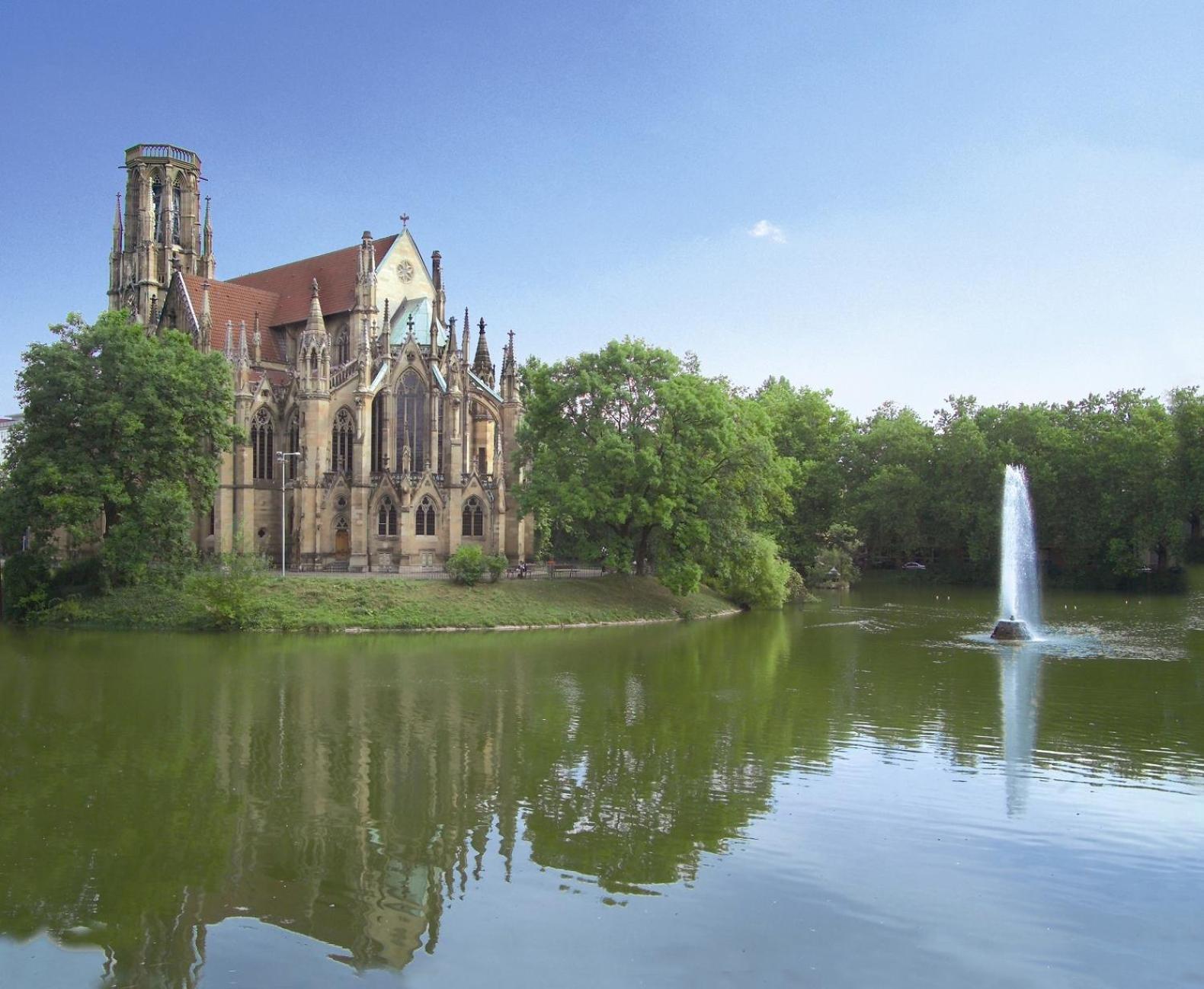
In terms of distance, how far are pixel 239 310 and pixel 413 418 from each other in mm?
14285

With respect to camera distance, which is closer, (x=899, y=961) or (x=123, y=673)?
(x=899, y=961)

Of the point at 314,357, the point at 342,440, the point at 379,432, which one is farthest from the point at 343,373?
the point at 379,432

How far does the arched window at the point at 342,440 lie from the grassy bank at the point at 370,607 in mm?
10339

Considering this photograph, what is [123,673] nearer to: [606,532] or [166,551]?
[166,551]

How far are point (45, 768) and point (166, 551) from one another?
28.3 metres

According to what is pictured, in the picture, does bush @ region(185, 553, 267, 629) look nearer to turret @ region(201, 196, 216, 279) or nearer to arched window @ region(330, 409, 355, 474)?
arched window @ region(330, 409, 355, 474)

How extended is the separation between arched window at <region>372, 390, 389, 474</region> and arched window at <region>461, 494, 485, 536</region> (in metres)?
5.09

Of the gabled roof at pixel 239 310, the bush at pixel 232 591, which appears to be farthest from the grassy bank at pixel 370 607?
the gabled roof at pixel 239 310

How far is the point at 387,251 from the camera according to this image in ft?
218

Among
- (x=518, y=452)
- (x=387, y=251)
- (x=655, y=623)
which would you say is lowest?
(x=655, y=623)

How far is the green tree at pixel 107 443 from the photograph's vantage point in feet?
148

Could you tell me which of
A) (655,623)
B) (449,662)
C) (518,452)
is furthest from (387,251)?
(449,662)

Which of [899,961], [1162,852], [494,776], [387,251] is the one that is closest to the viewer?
[899,961]

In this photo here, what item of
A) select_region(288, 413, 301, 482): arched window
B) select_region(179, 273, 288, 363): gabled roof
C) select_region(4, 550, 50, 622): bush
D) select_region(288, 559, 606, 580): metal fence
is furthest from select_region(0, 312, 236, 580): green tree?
select_region(179, 273, 288, 363): gabled roof
